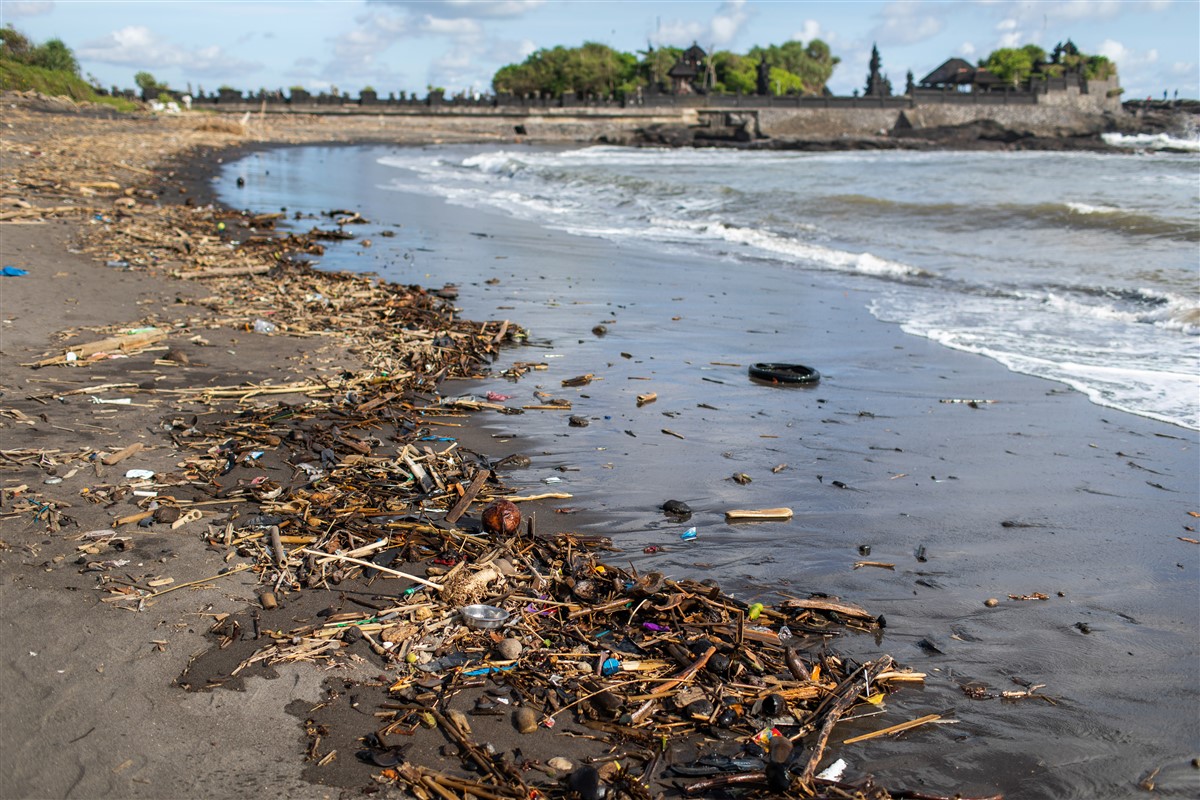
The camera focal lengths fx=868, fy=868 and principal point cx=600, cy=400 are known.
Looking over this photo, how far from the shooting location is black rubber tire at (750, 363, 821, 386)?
7113 millimetres

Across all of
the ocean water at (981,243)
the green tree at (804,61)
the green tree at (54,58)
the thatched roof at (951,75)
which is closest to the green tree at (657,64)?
the green tree at (804,61)

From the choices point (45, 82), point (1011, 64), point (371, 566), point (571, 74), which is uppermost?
point (1011, 64)

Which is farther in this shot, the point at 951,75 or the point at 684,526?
the point at 951,75

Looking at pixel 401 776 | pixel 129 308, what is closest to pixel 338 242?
pixel 129 308

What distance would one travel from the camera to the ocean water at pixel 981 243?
879 cm

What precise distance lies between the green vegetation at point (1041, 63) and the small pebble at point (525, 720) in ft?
455

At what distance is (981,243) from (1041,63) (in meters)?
133

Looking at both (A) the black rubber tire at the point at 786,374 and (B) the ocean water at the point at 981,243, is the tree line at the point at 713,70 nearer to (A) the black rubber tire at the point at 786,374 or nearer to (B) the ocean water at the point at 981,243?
(B) the ocean water at the point at 981,243

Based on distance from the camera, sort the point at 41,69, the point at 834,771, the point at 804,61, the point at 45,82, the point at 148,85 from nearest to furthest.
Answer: the point at 834,771
the point at 45,82
the point at 41,69
the point at 148,85
the point at 804,61

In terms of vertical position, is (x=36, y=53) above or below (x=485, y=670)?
above

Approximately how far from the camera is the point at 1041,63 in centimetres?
12719

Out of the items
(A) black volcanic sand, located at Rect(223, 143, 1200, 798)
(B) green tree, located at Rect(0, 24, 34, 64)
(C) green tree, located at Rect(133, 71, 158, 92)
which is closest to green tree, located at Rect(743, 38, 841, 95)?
(C) green tree, located at Rect(133, 71, 158, 92)

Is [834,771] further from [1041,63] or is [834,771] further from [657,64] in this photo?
[1041,63]

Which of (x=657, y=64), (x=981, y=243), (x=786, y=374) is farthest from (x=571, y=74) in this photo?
(x=786, y=374)
